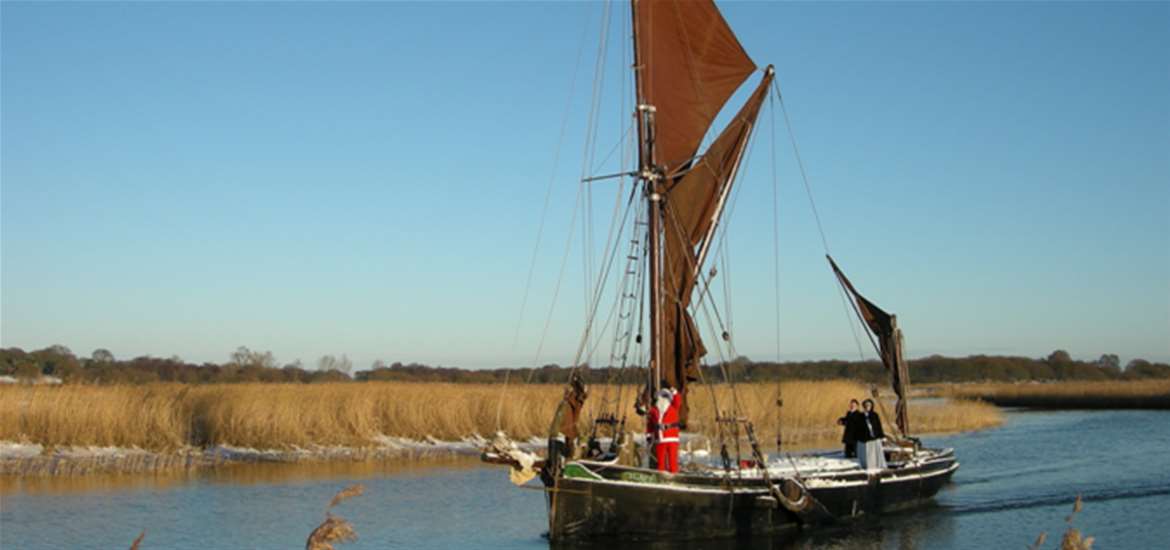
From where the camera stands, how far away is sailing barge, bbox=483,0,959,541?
20.1m

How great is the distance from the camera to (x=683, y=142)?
24781mm

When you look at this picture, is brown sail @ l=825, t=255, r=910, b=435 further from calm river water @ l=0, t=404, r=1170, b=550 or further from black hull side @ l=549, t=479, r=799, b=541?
black hull side @ l=549, t=479, r=799, b=541

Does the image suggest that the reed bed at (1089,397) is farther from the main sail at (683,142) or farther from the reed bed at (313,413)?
the main sail at (683,142)

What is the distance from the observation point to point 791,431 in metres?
40.0

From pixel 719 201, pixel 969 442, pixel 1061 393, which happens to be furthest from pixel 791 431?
pixel 1061 393

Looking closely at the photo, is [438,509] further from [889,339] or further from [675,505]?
[889,339]

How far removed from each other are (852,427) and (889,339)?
2982mm

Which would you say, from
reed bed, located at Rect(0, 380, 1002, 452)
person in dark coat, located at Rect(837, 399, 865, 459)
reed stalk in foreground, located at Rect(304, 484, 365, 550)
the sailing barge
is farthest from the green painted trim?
reed stalk in foreground, located at Rect(304, 484, 365, 550)

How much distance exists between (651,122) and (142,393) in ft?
60.5

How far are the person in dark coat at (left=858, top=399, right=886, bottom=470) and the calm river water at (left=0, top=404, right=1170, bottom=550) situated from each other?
3.83ft

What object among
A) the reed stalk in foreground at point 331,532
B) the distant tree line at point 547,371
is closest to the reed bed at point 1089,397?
the distant tree line at point 547,371

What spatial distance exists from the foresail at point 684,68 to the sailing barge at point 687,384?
27 millimetres

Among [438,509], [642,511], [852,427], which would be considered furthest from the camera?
[852,427]

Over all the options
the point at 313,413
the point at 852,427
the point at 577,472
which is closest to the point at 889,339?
the point at 852,427
